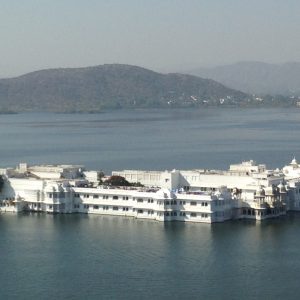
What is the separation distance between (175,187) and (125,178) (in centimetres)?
194

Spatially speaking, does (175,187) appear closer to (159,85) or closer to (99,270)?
(99,270)

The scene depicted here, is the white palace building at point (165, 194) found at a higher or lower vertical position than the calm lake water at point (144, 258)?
higher

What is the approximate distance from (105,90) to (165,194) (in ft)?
436

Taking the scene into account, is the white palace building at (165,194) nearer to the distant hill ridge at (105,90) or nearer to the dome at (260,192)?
the dome at (260,192)

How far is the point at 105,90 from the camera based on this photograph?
15600cm

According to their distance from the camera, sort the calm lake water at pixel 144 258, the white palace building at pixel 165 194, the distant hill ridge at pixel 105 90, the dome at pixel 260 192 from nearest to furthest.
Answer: the calm lake water at pixel 144 258
the white palace building at pixel 165 194
the dome at pixel 260 192
the distant hill ridge at pixel 105 90

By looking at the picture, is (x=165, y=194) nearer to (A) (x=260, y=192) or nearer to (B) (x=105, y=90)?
(A) (x=260, y=192)

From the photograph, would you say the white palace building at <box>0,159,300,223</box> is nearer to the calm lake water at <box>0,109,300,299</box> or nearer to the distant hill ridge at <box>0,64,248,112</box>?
the calm lake water at <box>0,109,300,299</box>

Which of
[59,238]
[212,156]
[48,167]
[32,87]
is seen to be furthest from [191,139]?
[32,87]

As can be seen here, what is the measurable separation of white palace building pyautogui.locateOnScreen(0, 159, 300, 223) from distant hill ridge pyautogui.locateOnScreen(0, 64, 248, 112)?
364 ft

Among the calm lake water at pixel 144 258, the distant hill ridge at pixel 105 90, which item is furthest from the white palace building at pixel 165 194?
the distant hill ridge at pixel 105 90

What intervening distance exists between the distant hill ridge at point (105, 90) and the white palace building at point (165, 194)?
364ft

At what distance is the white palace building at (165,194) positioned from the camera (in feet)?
77.7

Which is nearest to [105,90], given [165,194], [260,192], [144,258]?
[260,192]
